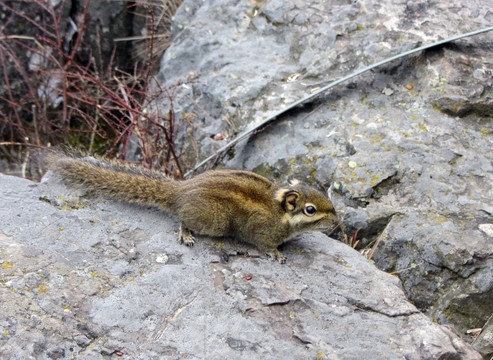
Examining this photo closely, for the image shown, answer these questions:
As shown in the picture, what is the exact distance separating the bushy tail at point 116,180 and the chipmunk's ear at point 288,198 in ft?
3.00

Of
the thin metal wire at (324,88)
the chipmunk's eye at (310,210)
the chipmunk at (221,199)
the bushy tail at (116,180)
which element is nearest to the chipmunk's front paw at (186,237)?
the chipmunk at (221,199)

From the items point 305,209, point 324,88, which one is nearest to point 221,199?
point 305,209

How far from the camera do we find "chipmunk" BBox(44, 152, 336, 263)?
4.21 m

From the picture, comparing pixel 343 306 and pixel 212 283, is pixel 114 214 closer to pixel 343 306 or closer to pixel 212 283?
pixel 212 283

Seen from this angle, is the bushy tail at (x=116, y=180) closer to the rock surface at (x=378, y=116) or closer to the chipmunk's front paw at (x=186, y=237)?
the chipmunk's front paw at (x=186, y=237)

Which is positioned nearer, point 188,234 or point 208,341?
point 208,341

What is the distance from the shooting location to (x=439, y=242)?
442cm

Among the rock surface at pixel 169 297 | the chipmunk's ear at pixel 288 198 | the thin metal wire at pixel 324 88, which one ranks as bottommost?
the rock surface at pixel 169 297

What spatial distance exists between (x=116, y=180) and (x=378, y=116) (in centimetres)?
289

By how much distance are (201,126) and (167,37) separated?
8.71ft

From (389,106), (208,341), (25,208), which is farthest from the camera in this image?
(389,106)

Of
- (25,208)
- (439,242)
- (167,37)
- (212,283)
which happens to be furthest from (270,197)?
(167,37)

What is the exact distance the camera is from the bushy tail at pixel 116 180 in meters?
4.30

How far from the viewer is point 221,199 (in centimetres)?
424
